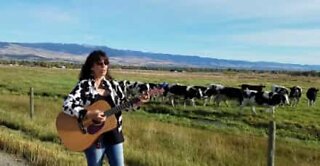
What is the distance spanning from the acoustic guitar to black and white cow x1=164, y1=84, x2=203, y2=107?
24075 millimetres

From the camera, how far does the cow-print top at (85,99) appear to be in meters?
4.89

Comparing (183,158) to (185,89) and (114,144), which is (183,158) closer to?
(114,144)

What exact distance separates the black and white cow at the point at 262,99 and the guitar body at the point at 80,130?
2131cm

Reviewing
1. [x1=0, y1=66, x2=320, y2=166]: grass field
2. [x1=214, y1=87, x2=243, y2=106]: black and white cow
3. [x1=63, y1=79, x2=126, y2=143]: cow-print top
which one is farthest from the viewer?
[x1=214, y1=87, x2=243, y2=106]: black and white cow

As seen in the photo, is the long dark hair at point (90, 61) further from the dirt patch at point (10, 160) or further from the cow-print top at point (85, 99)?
the dirt patch at point (10, 160)

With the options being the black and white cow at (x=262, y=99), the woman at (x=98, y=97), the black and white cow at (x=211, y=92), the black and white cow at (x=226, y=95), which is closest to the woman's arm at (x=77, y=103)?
the woman at (x=98, y=97)

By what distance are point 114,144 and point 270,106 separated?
2236 centimetres

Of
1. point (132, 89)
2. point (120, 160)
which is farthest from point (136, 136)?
point (132, 89)

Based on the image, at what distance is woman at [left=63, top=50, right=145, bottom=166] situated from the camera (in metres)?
4.93

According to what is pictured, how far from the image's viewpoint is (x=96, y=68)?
16.6 feet

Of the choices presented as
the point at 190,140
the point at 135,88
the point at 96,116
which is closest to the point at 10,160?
the point at 96,116

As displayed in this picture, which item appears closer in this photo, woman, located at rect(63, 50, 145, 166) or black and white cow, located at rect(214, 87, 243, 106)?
woman, located at rect(63, 50, 145, 166)

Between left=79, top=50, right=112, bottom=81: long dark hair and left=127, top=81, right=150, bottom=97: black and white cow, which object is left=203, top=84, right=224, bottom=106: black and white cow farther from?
left=79, top=50, right=112, bottom=81: long dark hair

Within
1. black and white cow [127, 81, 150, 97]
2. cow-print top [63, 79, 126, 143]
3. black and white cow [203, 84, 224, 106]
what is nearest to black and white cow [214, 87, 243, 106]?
black and white cow [203, 84, 224, 106]
